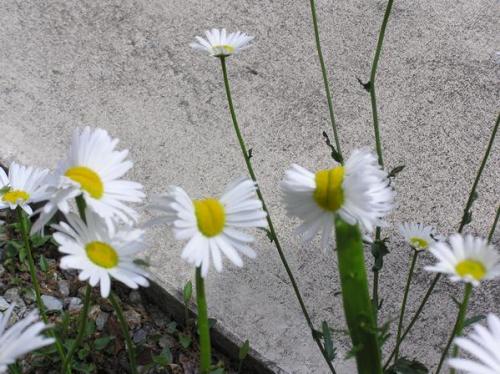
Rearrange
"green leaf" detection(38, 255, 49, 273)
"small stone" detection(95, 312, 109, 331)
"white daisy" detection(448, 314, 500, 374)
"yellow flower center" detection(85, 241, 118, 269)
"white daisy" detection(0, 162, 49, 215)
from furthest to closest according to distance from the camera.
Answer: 1. "green leaf" detection(38, 255, 49, 273)
2. "small stone" detection(95, 312, 109, 331)
3. "white daisy" detection(0, 162, 49, 215)
4. "yellow flower center" detection(85, 241, 118, 269)
5. "white daisy" detection(448, 314, 500, 374)

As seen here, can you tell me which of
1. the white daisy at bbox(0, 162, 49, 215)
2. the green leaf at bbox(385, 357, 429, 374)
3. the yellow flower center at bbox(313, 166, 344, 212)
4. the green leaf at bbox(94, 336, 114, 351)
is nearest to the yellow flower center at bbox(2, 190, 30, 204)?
the white daisy at bbox(0, 162, 49, 215)

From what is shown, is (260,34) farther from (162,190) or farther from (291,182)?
(291,182)

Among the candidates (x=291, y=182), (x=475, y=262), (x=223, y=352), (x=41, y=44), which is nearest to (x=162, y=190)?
(x=223, y=352)

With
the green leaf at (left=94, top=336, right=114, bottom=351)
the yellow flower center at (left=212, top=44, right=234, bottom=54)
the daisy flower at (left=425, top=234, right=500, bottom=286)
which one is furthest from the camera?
the green leaf at (left=94, top=336, right=114, bottom=351)

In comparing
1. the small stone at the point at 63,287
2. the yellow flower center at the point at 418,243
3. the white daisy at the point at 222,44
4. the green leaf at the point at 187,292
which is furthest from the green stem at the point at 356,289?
the small stone at the point at 63,287

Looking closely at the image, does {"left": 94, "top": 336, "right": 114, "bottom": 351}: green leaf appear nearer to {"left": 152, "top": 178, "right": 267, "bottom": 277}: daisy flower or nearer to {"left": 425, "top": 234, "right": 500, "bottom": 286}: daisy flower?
{"left": 152, "top": 178, "right": 267, "bottom": 277}: daisy flower

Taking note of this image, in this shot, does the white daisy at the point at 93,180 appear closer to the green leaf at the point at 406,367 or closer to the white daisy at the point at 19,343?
the white daisy at the point at 19,343
